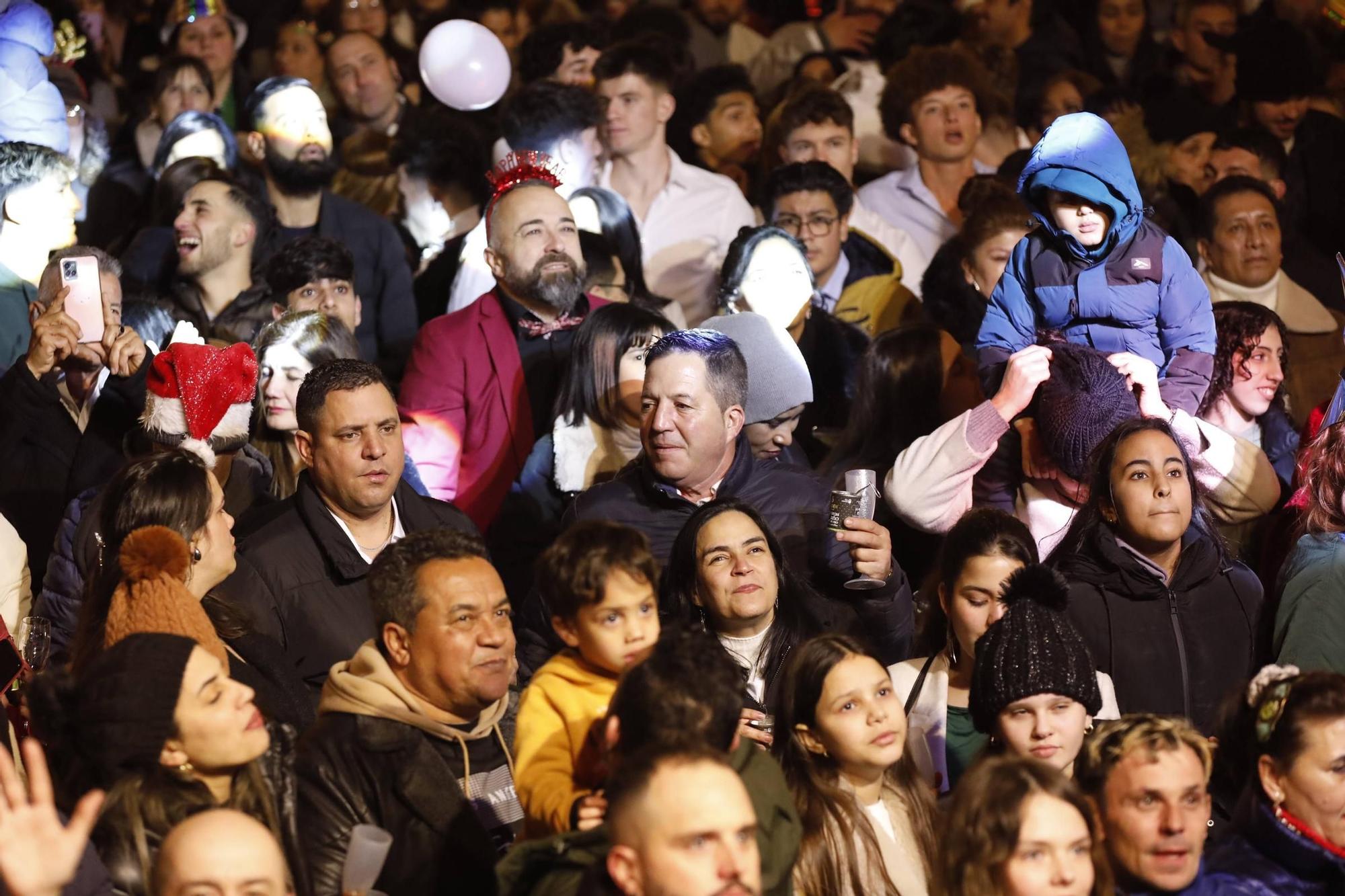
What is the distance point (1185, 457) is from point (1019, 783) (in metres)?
1.70

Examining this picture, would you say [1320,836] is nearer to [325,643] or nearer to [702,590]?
[702,590]

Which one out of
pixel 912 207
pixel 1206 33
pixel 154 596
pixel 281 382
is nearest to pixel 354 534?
pixel 281 382

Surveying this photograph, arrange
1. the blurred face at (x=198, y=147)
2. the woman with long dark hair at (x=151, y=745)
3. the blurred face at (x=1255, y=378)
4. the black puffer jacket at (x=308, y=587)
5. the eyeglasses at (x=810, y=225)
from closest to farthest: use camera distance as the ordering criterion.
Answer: the woman with long dark hair at (x=151, y=745) < the black puffer jacket at (x=308, y=587) < the blurred face at (x=1255, y=378) < the eyeglasses at (x=810, y=225) < the blurred face at (x=198, y=147)

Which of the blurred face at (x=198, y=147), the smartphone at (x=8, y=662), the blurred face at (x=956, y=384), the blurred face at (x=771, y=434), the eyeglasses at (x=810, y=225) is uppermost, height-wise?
the blurred face at (x=198, y=147)

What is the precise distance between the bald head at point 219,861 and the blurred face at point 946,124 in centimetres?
580

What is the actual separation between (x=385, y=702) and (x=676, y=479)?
1.53 metres

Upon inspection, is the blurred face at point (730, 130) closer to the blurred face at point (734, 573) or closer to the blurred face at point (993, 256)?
the blurred face at point (993, 256)

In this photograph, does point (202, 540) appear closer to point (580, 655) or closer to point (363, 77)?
point (580, 655)

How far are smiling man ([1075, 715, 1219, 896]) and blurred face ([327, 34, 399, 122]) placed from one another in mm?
6250

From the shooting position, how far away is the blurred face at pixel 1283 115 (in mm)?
9250

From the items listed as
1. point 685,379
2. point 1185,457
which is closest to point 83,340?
point 685,379

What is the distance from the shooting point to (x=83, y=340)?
6.43m

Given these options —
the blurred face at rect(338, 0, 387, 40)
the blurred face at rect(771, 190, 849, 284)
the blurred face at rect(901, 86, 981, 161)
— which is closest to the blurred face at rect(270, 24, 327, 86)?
the blurred face at rect(338, 0, 387, 40)

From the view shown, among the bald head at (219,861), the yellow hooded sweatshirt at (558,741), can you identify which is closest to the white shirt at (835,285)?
the yellow hooded sweatshirt at (558,741)
